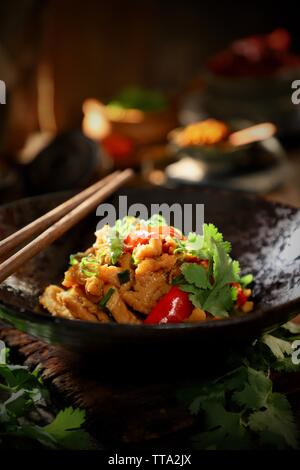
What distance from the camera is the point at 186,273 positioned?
6.16 ft

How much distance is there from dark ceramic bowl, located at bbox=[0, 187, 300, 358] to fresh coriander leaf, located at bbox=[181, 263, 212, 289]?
0.19m

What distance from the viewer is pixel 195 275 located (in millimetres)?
1877

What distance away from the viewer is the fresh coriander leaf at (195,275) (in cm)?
188

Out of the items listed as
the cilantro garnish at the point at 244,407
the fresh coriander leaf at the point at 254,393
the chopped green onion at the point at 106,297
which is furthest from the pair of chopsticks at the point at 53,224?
the fresh coriander leaf at the point at 254,393

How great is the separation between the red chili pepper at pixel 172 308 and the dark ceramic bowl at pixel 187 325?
0.64ft

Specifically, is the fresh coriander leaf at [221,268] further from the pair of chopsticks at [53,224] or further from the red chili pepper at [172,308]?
the pair of chopsticks at [53,224]

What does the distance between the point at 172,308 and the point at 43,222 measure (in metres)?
0.54

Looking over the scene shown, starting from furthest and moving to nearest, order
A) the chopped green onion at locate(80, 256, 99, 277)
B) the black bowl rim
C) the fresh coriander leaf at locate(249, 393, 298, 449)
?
the chopped green onion at locate(80, 256, 99, 277) → the fresh coriander leaf at locate(249, 393, 298, 449) → the black bowl rim

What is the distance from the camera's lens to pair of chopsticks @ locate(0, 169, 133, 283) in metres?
1.83

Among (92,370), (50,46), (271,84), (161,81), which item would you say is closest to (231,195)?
(92,370)

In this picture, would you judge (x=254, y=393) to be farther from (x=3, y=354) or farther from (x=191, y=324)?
(x=3, y=354)

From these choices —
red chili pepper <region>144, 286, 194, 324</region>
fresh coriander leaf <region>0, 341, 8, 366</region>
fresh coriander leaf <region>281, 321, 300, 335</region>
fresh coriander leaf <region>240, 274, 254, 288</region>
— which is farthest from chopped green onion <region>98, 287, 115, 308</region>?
fresh coriander leaf <region>281, 321, 300, 335</region>

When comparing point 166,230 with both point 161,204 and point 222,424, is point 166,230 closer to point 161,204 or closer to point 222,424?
point 161,204

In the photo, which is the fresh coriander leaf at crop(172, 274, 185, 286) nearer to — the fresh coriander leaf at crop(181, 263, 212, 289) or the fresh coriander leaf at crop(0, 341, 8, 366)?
the fresh coriander leaf at crop(181, 263, 212, 289)
